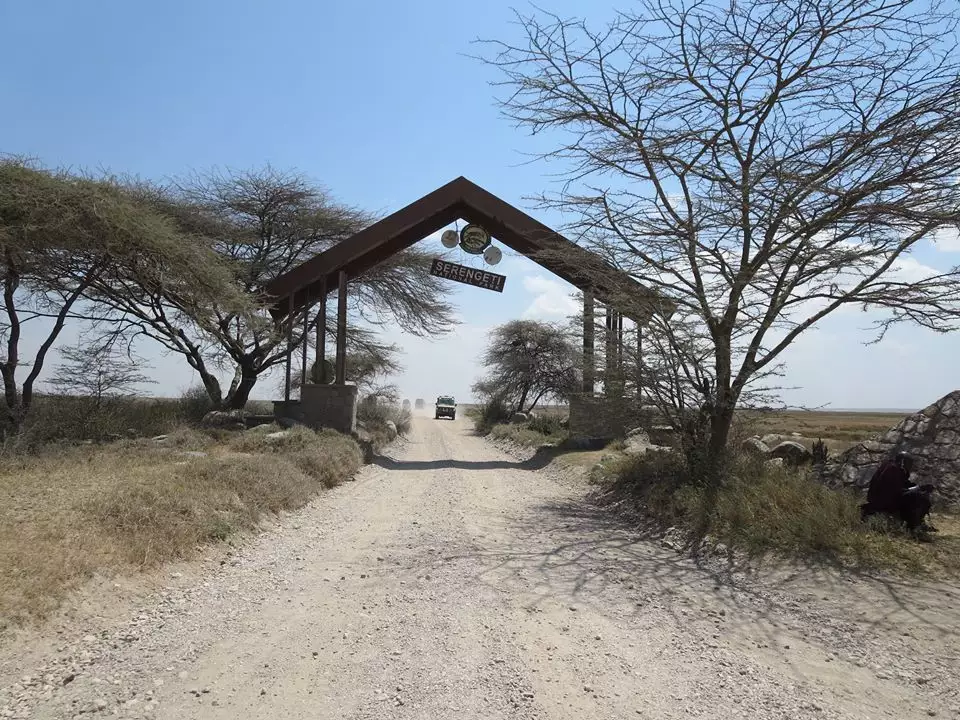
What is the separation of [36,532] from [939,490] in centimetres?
1128

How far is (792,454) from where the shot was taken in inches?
551

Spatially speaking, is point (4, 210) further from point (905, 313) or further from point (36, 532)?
point (905, 313)

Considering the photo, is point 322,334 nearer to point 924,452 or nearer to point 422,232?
point 422,232

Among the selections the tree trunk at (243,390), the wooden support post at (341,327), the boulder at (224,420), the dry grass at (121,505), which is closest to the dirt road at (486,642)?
the dry grass at (121,505)

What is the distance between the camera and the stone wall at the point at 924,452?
9750 millimetres

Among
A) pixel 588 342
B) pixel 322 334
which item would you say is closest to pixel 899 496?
pixel 588 342

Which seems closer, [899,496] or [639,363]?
[899,496]

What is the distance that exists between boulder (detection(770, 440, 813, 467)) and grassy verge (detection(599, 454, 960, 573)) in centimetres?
266

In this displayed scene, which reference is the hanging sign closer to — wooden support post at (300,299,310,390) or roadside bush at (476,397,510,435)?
wooden support post at (300,299,310,390)

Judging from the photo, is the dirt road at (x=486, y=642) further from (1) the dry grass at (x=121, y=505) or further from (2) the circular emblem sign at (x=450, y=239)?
(2) the circular emblem sign at (x=450, y=239)

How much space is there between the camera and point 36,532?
253 inches

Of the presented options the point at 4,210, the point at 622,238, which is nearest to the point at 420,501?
the point at 622,238

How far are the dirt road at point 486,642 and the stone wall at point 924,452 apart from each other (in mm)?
4110

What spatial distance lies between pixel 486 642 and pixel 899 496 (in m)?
5.70
